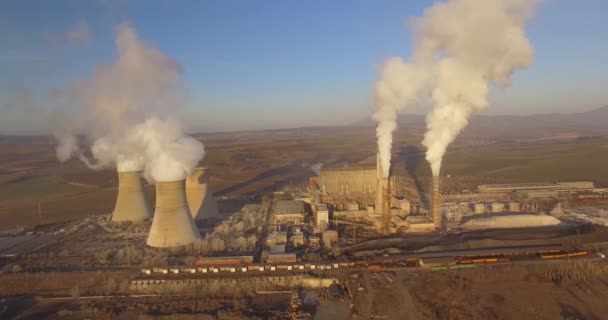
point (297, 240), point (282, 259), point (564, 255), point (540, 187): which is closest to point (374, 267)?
point (282, 259)

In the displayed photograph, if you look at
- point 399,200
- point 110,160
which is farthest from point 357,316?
point 110,160

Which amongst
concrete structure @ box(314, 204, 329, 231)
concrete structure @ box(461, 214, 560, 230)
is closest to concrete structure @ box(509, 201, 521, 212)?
concrete structure @ box(461, 214, 560, 230)

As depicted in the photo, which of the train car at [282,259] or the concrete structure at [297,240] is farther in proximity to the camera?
the concrete structure at [297,240]

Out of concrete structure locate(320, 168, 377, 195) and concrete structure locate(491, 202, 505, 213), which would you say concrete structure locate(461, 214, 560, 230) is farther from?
concrete structure locate(320, 168, 377, 195)

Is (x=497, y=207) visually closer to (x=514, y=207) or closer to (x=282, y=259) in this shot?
(x=514, y=207)

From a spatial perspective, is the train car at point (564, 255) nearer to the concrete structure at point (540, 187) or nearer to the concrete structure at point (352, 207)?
the concrete structure at point (352, 207)

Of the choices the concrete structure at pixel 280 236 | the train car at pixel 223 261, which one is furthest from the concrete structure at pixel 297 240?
the train car at pixel 223 261

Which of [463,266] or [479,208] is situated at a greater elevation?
[479,208]

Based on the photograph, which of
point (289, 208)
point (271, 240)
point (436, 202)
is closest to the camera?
point (271, 240)
